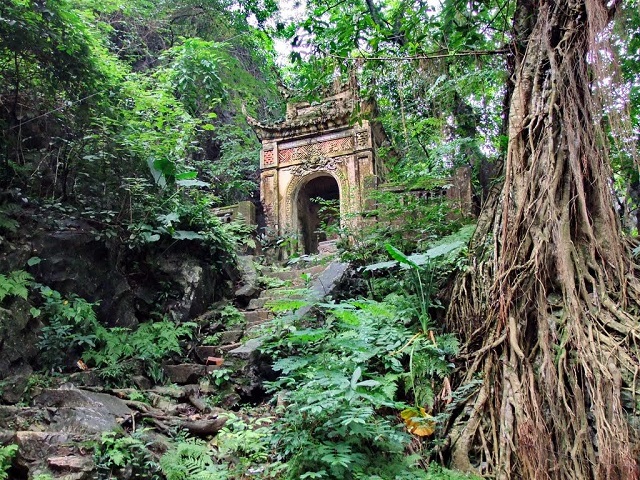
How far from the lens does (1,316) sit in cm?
391

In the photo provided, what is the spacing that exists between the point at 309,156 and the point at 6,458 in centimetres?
894

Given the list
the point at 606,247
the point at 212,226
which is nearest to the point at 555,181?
the point at 606,247

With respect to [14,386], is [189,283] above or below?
above

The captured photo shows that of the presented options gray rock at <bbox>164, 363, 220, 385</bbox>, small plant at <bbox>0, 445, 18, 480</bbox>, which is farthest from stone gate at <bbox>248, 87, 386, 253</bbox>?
small plant at <bbox>0, 445, 18, 480</bbox>

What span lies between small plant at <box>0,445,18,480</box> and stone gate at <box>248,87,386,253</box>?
25.8 ft

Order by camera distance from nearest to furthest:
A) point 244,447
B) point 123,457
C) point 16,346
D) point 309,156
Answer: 1. point 123,457
2. point 244,447
3. point 16,346
4. point 309,156

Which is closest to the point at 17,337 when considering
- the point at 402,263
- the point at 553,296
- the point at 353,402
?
the point at 353,402

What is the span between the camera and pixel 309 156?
10.8 m

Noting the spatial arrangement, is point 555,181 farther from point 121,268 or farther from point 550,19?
point 121,268

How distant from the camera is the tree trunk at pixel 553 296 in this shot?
8.80 feet

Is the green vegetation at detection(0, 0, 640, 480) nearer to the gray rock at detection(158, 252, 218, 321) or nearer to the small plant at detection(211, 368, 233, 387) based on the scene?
the small plant at detection(211, 368, 233, 387)

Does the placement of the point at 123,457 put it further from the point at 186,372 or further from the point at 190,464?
the point at 186,372

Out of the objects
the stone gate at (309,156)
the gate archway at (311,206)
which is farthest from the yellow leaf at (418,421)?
the gate archway at (311,206)

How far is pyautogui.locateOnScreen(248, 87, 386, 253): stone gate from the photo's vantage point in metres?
10.3
